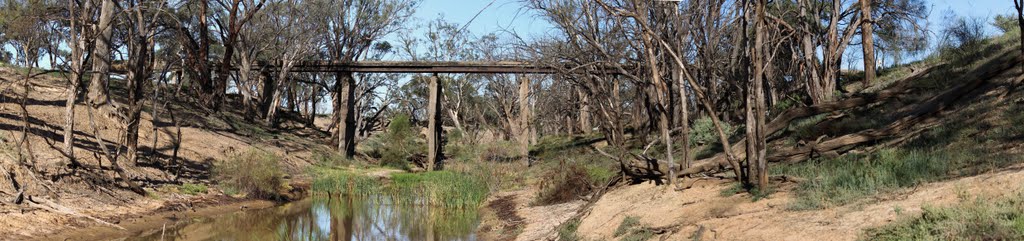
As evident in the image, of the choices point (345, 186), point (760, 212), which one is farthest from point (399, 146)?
point (760, 212)

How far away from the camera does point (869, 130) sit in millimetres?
13258

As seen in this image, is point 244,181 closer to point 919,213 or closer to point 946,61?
point 919,213

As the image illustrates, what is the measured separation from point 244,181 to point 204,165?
11.9 feet

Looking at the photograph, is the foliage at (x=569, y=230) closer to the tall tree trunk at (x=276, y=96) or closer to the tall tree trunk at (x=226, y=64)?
the tall tree trunk at (x=226, y=64)

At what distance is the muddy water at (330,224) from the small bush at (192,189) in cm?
139

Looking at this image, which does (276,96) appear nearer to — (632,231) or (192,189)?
(192,189)

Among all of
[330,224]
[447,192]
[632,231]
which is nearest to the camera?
[632,231]

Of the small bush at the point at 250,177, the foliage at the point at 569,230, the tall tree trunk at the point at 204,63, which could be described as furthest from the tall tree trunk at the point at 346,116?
the foliage at the point at 569,230

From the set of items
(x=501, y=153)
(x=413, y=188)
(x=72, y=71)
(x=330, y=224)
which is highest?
(x=72, y=71)

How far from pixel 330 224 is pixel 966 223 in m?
13.4

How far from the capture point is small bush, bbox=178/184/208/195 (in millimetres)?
19469

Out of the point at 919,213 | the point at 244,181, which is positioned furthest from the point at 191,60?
the point at 919,213

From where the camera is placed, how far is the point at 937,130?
1193cm

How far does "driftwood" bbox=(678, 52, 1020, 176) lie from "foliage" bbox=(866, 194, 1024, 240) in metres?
5.27
